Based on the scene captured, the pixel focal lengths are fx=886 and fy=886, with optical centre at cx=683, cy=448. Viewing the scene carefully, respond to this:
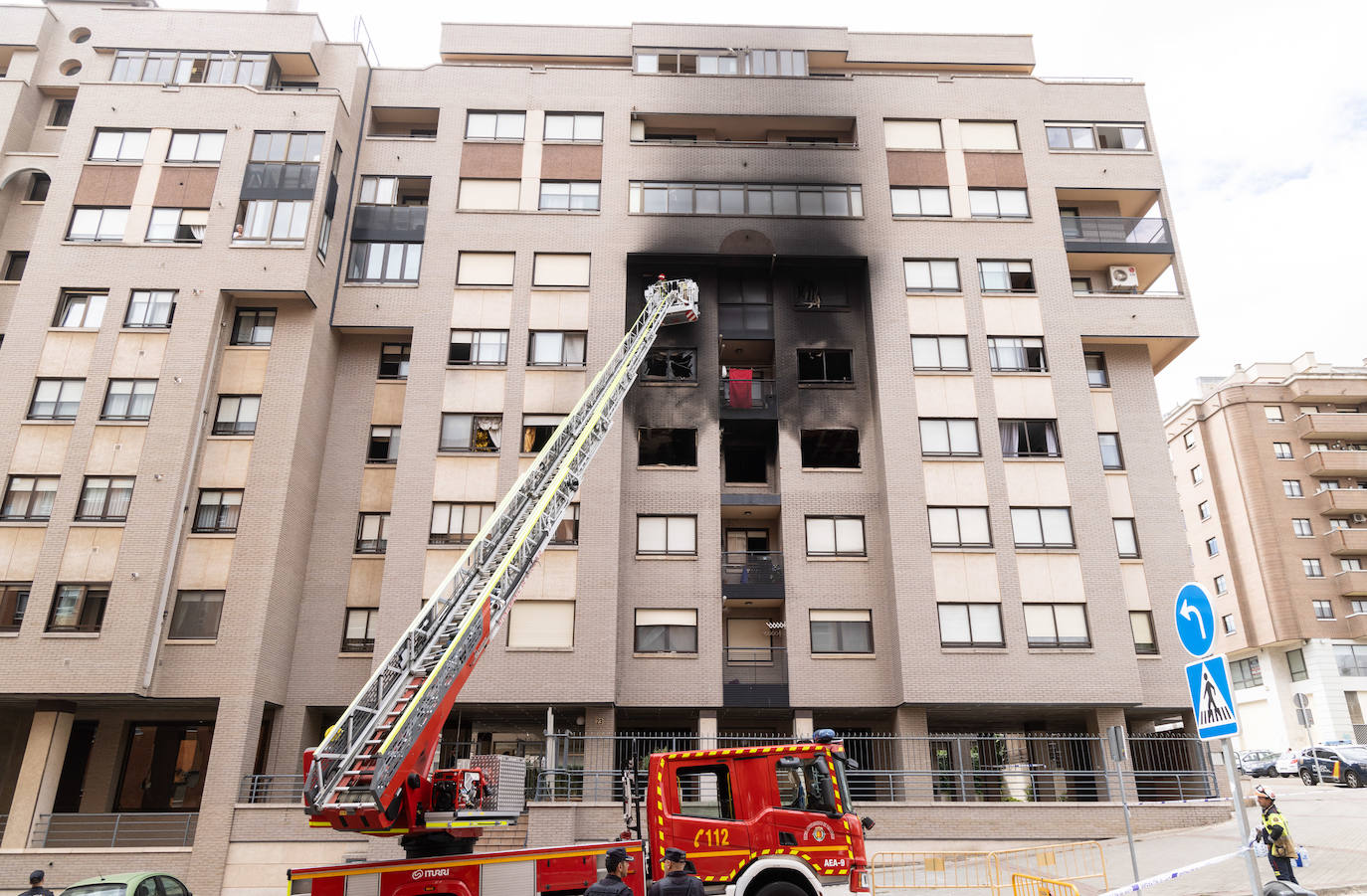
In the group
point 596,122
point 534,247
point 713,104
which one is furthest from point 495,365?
point 713,104

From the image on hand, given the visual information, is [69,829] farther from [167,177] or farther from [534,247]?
[534,247]

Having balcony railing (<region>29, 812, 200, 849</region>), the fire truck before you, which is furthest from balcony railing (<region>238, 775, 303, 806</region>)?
the fire truck

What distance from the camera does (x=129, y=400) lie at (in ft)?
96.5

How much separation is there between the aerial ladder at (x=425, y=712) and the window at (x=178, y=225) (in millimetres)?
20341

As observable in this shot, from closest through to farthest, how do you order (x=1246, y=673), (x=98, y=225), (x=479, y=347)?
(x=98, y=225)
(x=479, y=347)
(x=1246, y=673)

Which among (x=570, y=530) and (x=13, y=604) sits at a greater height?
(x=570, y=530)

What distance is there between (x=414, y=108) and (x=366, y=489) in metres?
16.1

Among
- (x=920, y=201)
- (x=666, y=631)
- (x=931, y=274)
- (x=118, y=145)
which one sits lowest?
(x=666, y=631)

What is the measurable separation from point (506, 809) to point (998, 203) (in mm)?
30295

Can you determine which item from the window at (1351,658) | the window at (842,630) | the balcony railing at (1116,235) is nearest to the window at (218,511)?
the window at (842,630)

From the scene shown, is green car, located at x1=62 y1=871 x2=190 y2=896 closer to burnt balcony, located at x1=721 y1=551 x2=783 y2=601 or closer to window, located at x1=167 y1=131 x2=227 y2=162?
burnt balcony, located at x1=721 y1=551 x2=783 y2=601

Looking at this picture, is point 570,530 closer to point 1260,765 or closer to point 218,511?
point 218,511

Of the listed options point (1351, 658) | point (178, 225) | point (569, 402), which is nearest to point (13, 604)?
point (178, 225)

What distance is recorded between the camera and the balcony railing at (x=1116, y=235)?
35.1 meters
